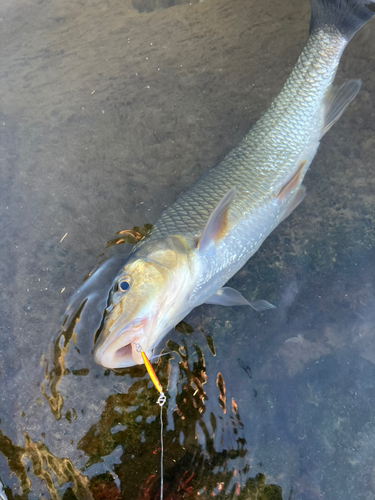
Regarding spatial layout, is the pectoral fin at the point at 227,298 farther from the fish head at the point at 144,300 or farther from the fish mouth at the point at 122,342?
the fish mouth at the point at 122,342

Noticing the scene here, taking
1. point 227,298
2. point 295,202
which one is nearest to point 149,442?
point 227,298

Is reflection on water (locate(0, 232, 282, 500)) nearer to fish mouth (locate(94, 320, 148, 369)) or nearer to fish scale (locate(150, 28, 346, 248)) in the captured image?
fish mouth (locate(94, 320, 148, 369))

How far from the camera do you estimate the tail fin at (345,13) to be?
2410 millimetres

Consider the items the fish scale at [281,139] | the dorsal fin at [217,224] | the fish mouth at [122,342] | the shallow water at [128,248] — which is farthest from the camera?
the shallow water at [128,248]

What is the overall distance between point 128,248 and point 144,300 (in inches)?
33.5

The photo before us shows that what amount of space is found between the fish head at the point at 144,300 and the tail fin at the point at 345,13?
1807mm

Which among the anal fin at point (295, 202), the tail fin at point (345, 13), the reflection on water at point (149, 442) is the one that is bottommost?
the reflection on water at point (149, 442)

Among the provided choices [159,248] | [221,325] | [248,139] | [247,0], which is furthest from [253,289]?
[247,0]

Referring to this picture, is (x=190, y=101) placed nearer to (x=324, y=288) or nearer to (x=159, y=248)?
(x=159, y=248)

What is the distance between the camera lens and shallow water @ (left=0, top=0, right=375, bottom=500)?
2.44m

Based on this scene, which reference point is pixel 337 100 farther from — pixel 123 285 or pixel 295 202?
pixel 123 285

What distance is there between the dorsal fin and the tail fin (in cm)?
137

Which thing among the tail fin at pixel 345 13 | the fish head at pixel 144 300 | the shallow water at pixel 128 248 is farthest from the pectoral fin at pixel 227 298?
the tail fin at pixel 345 13

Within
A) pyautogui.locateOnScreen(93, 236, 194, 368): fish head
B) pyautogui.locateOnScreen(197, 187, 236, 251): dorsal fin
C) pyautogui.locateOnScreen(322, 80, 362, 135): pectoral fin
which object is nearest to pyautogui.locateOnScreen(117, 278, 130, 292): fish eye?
pyautogui.locateOnScreen(93, 236, 194, 368): fish head
